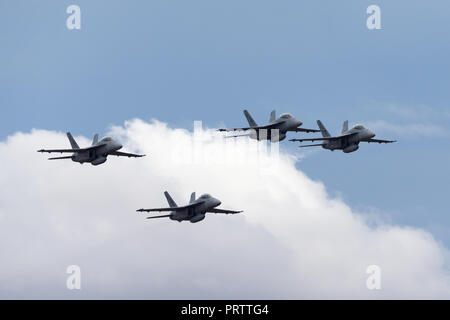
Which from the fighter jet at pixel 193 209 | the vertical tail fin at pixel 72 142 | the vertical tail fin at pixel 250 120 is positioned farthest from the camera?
the vertical tail fin at pixel 72 142

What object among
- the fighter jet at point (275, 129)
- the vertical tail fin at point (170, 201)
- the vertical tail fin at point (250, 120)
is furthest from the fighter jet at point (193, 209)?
the vertical tail fin at point (250, 120)

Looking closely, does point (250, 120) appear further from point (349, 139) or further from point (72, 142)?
point (72, 142)

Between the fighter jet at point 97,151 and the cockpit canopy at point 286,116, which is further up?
the cockpit canopy at point 286,116

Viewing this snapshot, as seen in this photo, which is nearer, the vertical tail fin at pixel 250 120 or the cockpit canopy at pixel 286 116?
the cockpit canopy at pixel 286 116

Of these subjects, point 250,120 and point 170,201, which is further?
point 250,120

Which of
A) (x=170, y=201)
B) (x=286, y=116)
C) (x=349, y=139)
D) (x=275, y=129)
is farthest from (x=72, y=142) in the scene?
(x=349, y=139)

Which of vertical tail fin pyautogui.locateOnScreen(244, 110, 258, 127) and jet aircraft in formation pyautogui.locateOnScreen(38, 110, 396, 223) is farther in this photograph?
vertical tail fin pyautogui.locateOnScreen(244, 110, 258, 127)

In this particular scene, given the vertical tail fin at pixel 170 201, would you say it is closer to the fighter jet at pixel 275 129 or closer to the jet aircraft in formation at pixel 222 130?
the jet aircraft in formation at pixel 222 130

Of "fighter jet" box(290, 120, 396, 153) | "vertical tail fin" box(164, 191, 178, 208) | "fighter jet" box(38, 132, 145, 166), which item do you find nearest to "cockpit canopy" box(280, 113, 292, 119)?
"fighter jet" box(290, 120, 396, 153)

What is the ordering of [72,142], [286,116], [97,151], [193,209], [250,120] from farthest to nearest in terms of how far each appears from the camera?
[72,142], [250,120], [97,151], [286,116], [193,209]

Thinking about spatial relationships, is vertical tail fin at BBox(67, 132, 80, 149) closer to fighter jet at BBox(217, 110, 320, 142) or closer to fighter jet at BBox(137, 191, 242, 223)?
fighter jet at BBox(137, 191, 242, 223)

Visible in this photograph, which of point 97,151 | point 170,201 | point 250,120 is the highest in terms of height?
point 250,120
